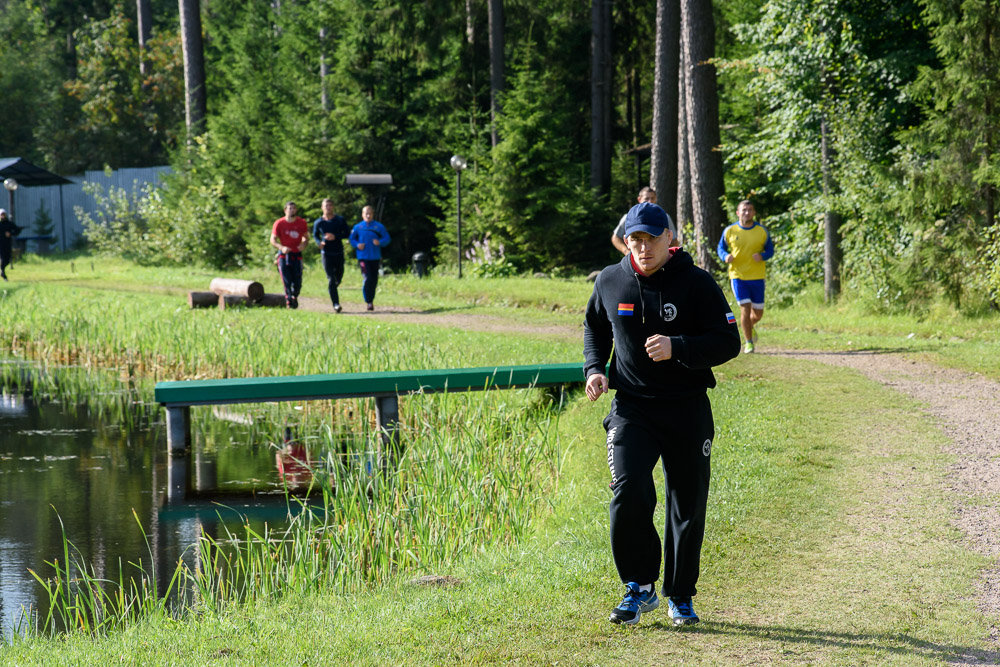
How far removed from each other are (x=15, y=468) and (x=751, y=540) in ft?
24.7

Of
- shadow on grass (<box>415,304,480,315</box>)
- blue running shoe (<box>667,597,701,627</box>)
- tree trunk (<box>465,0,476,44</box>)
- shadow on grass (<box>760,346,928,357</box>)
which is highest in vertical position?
tree trunk (<box>465,0,476,44</box>)

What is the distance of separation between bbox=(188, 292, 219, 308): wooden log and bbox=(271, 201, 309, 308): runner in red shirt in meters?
1.26

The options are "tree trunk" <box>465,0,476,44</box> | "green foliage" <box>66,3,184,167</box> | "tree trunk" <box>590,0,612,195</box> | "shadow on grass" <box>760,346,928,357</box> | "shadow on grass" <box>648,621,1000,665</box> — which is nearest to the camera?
"shadow on grass" <box>648,621,1000,665</box>

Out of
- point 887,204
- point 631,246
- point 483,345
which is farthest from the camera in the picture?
point 887,204

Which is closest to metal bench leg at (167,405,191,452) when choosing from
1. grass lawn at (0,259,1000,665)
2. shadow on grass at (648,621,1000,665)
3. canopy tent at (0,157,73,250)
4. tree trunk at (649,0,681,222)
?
grass lawn at (0,259,1000,665)

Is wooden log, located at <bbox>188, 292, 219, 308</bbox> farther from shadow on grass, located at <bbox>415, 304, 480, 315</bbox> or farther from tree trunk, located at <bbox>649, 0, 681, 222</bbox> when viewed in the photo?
A: tree trunk, located at <bbox>649, 0, 681, 222</bbox>

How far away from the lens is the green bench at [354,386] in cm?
1074

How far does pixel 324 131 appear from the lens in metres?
31.5

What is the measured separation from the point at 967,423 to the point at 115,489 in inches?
293

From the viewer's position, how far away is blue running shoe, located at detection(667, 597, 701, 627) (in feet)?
15.7

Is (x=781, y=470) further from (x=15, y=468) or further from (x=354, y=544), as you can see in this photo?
(x=15, y=468)

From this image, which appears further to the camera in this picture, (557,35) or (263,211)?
(557,35)

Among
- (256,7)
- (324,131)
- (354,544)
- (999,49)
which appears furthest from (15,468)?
(256,7)

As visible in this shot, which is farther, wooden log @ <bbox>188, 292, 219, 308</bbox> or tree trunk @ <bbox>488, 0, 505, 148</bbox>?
tree trunk @ <bbox>488, 0, 505, 148</bbox>
